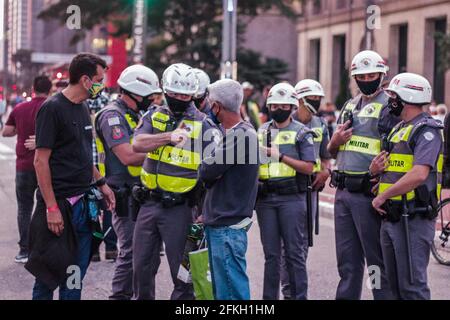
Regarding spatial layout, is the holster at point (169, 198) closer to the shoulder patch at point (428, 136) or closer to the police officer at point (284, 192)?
the police officer at point (284, 192)

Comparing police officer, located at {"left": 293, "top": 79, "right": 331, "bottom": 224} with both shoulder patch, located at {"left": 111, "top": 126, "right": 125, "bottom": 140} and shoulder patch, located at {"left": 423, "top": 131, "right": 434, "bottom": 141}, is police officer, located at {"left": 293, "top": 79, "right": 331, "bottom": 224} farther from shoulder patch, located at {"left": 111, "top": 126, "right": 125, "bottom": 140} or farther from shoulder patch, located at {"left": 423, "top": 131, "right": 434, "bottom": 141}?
shoulder patch, located at {"left": 423, "top": 131, "right": 434, "bottom": 141}

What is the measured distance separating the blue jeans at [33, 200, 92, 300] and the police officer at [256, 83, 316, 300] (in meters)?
1.64

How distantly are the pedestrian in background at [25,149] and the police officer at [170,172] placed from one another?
3030mm

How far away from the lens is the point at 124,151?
21.2 feet

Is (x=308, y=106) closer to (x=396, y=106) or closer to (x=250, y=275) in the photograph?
(x=250, y=275)

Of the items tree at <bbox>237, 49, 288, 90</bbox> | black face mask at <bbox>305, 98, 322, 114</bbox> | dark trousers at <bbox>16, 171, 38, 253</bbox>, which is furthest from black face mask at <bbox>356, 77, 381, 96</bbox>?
tree at <bbox>237, 49, 288, 90</bbox>

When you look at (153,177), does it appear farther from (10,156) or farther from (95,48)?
(95,48)

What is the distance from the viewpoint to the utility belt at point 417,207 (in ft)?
18.9

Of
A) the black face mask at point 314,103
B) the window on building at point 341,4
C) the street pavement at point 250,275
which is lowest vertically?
the street pavement at point 250,275

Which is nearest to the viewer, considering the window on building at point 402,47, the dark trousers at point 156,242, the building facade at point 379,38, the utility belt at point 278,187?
the dark trousers at point 156,242

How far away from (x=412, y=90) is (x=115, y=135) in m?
2.36

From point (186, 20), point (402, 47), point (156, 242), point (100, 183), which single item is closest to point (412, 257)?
point (156, 242)

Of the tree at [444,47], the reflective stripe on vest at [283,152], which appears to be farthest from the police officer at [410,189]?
the tree at [444,47]
